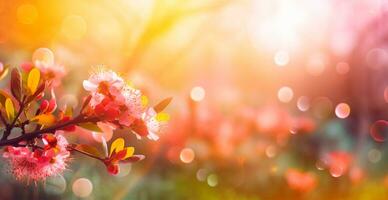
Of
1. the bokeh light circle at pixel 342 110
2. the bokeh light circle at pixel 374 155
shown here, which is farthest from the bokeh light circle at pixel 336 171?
the bokeh light circle at pixel 342 110

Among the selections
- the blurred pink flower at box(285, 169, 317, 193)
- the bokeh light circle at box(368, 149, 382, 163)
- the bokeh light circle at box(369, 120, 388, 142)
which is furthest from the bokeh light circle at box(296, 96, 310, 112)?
the blurred pink flower at box(285, 169, 317, 193)

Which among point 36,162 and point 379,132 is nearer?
point 36,162

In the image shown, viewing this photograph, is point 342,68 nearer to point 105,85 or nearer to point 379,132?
point 379,132

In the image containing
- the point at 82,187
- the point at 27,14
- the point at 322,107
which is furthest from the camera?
the point at 322,107

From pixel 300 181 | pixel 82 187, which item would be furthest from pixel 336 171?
pixel 82 187

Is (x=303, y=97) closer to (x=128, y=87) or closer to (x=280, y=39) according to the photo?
(x=280, y=39)

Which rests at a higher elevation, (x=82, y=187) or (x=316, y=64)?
(x=316, y=64)

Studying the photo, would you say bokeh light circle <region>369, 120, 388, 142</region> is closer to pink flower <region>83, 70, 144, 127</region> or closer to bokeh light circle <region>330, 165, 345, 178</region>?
bokeh light circle <region>330, 165, 345, 178</region>
